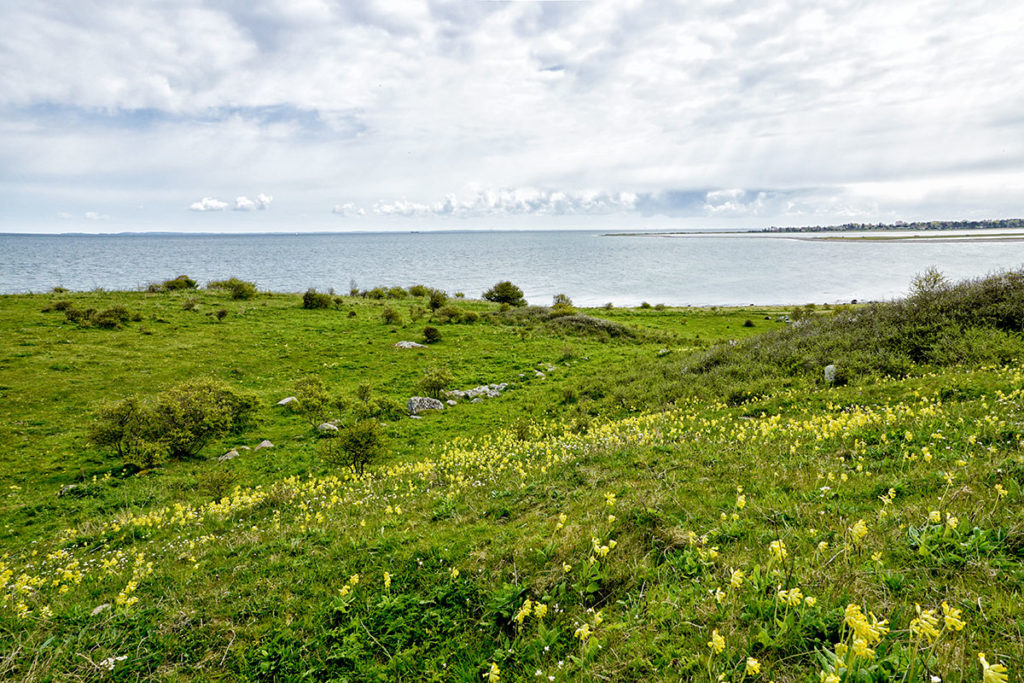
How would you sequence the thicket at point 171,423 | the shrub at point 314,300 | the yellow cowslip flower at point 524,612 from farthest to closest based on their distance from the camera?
the shrub at point 314,300 → the thicket at point 171,423 → the yellow cowslip flower at point 524,612

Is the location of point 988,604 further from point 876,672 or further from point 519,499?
point 519,499

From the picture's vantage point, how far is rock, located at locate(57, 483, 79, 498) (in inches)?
551

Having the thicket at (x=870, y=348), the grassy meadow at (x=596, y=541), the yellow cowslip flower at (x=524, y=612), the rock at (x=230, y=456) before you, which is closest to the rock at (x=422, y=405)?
the grassy meadow at (x=596, y=541)

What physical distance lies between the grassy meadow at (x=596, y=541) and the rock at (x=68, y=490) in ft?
0.17

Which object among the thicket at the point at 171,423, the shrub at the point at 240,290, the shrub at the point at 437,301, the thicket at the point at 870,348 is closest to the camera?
the thicket at the point at 870,348

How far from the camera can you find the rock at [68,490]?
45.9ft

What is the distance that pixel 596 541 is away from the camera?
5.06 metres

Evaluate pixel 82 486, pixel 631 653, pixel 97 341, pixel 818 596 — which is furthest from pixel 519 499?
pixel 97 341

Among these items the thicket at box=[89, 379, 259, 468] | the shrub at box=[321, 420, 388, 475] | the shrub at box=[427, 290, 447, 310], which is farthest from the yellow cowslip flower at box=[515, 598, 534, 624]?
the shrub at box=[427, 290, 447, 310]

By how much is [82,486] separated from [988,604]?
834 inches

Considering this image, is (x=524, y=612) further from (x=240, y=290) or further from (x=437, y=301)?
(x=240, y=290)

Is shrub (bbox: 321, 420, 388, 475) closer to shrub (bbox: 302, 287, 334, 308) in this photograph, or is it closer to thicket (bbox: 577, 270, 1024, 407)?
thicket (bbox: 577, 270, 1024, 407)

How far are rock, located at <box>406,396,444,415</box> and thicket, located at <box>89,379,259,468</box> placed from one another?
7.42m

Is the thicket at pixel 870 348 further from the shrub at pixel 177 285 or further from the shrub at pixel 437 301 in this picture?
the shrub at pixel 177 285
